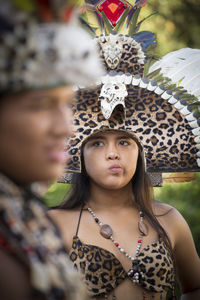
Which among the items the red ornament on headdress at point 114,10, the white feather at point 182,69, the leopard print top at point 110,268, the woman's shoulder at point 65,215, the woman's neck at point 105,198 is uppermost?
the red ornament on headdress at point 114,10

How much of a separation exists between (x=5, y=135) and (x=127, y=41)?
1.50 meters

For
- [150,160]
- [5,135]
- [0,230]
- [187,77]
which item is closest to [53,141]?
[5,135]

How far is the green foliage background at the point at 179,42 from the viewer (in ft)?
12.6

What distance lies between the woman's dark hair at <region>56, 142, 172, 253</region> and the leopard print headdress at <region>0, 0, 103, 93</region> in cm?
129

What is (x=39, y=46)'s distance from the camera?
2.68 ft

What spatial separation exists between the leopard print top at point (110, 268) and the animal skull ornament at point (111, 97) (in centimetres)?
71

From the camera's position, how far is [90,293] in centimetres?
184

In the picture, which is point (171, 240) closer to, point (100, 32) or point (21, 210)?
Result: point (100, 32)

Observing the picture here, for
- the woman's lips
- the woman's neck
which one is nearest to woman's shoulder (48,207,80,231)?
the woman's neck

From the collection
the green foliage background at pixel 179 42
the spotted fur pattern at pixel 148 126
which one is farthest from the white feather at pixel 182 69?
the green foliage background at pixel 179 42

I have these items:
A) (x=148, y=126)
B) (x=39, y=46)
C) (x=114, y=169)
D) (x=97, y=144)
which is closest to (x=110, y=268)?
(x=114, y=169)

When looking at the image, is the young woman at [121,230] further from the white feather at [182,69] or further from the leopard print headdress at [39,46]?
the leopard print headdress at [39,46]

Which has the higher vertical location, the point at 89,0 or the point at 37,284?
the point at 89,0

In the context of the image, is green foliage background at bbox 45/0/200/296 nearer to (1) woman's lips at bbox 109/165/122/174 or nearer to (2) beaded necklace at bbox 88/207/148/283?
(2) beaded necklace at bbox 88/207/148/283
